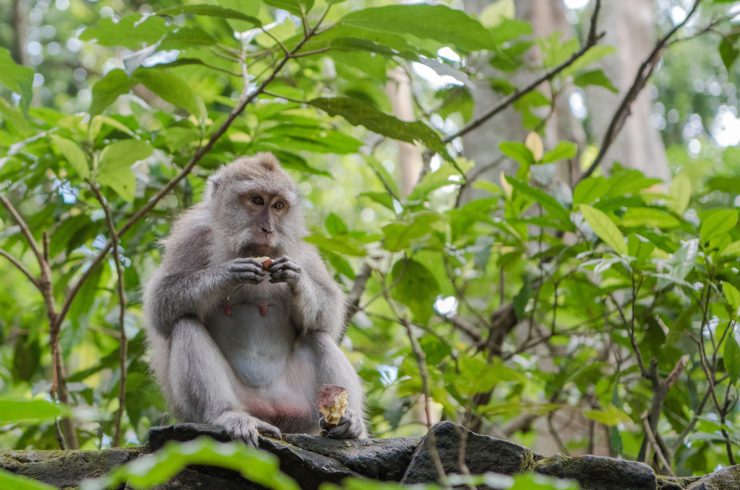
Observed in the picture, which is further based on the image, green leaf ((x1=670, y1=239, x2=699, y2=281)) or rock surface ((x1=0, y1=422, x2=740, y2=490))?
green leaf ((x1=670, y1=239, x2=699, y2=281))

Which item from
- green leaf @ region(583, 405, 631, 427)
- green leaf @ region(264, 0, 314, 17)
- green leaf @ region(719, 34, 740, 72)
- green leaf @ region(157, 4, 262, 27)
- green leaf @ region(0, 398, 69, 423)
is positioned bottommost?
green leaf @ region(0, 398, 69, 423)

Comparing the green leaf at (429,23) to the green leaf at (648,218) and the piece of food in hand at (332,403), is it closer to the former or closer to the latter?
the green leaf at (648,218)

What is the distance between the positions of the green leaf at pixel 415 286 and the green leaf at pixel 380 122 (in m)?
A: 1.34

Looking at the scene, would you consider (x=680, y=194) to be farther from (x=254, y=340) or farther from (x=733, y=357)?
(x=254, y=340)

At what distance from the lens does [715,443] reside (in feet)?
19.2

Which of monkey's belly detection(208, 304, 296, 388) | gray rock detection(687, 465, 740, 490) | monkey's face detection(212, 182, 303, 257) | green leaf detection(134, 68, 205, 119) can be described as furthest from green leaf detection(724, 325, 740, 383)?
green leaf detection(134, 68, 205, 119)

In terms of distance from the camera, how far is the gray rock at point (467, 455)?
3867 millimetres

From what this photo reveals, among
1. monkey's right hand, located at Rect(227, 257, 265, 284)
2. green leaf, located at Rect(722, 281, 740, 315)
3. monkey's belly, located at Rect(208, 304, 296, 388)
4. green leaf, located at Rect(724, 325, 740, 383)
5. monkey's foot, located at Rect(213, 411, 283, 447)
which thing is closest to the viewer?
monkey's foot, located at Rect(213, 411, 283, 447)

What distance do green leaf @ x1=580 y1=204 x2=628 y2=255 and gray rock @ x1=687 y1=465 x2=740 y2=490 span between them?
1421 mm

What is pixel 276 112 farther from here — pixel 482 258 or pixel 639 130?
pixel 639 130

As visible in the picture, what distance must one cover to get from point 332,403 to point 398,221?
3.69 ft

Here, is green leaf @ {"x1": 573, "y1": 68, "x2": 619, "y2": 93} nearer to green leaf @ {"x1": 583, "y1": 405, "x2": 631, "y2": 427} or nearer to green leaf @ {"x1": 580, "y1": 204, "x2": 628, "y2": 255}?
green leaf @ {"x1": 580, "y1": 204, "x2": 628, "y2": 255}

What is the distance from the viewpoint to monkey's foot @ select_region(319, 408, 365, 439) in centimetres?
449

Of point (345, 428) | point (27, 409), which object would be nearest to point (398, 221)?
point (345, 428)
